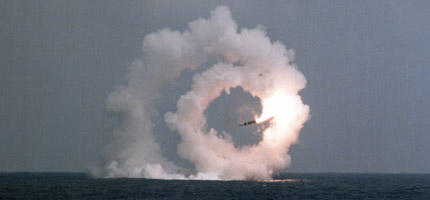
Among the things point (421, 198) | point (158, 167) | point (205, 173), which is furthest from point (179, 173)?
point (421, 198)

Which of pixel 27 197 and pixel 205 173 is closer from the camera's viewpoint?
pixel 27 197

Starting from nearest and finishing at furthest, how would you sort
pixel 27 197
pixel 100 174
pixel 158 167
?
pixel 27 197
pixel 158 167
pixel 100 174

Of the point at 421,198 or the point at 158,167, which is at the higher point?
the point at 158,167

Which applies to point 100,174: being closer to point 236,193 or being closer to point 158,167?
point 158,167

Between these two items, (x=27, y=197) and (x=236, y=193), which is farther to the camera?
(x=236, y=193)

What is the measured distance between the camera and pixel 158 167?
106750 millimetres

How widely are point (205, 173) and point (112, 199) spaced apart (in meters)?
27.1

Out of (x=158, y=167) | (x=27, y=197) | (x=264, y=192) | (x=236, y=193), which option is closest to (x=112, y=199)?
(x=27, y=197)

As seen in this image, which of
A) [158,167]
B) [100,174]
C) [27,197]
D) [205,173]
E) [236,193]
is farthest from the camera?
[100,174]

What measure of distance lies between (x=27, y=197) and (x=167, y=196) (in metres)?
18.9

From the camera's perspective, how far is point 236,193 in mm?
83812

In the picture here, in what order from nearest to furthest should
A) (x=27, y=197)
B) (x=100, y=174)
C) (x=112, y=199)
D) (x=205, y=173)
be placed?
(x=112, y=199)
(x=27, y=197)
(x=205, y=173)
(x=100, y=174)

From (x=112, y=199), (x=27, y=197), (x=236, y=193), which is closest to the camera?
(x=112, y=199)

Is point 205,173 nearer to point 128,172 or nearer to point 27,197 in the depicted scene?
point 128,172
